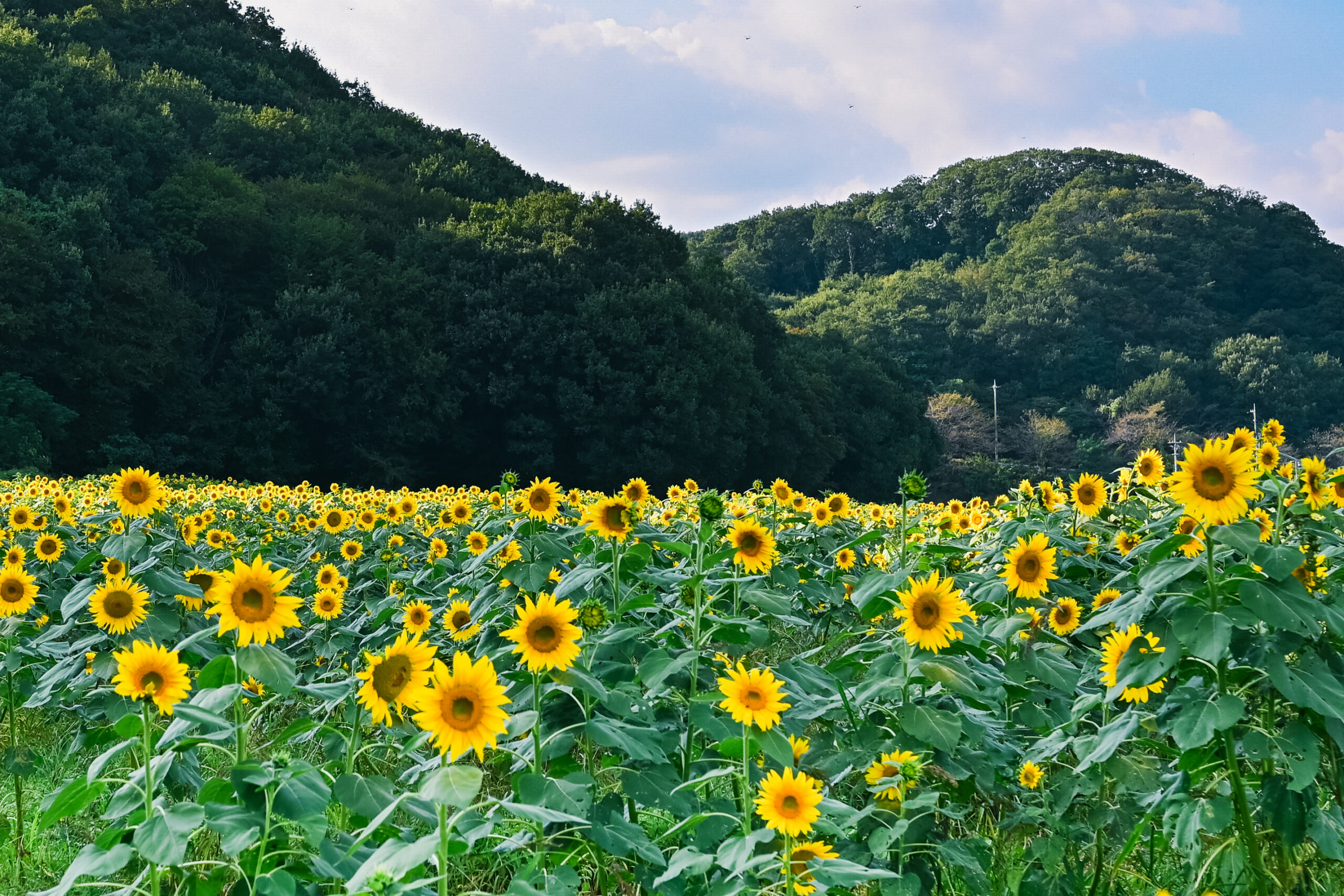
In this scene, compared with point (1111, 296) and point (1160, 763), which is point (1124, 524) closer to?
point (1160, 763)

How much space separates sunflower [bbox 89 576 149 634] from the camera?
279 centimetres

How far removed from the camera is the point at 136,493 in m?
3.36

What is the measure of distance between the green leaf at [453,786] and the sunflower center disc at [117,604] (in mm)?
1758

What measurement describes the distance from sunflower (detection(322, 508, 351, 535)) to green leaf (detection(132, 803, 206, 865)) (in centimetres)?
381

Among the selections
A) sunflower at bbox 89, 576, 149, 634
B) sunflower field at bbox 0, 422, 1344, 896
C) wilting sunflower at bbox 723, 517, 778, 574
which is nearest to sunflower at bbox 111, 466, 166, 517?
sunflower field at bbox 0, 422, 1344, 896

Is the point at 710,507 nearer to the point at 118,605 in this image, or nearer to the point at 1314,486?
the point at 1314,486

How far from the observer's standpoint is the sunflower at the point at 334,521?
532 centimetres

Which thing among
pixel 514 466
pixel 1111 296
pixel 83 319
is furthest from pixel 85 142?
pixel 1111 296

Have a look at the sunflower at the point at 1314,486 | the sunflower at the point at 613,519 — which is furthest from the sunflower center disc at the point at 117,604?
the sunflower at the point at 1314,486

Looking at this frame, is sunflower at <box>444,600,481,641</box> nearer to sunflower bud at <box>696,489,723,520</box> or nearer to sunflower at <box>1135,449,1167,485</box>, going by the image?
sunflower bud at <box>696,489,723,520</box>

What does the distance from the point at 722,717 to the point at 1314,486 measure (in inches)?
57.6

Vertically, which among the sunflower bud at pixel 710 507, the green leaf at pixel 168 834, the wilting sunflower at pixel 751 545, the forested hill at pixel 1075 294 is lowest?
the green leaf at pixel 168 834

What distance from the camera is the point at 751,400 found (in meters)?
28.2

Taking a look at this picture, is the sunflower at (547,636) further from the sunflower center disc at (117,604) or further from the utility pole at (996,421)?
the utility pole at (996,421)
